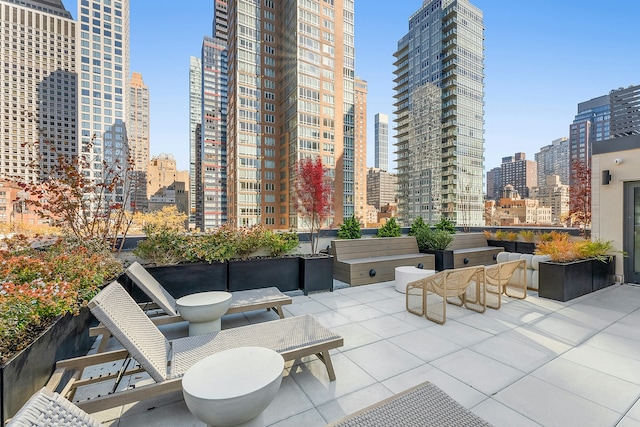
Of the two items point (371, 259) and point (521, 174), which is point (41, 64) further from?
point (521, 174)

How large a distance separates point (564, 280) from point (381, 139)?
157 meters

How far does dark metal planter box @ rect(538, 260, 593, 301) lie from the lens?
15.3ft

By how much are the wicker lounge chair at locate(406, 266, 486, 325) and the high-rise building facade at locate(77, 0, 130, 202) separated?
7102 centimetres

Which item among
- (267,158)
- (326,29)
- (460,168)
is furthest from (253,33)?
(460,168)

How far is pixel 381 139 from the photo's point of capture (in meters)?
153

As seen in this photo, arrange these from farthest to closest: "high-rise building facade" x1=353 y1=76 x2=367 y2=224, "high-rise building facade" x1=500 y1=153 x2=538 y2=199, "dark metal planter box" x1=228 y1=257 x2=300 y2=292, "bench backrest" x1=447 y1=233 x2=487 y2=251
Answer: "high-rise building facade" x1=500 y1=153 x2=538 y2=199, "high-rise building facade" x1=353 y1=76 x2=367 y2=224, "bench backrest" x1=447 y1=233 x2=487 y2=251, "dark metal planter box" x1=228 y1=257 x2=300 y2=292

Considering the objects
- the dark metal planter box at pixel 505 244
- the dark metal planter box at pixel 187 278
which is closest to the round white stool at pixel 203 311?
the dark metal planter box at pixel 187 278

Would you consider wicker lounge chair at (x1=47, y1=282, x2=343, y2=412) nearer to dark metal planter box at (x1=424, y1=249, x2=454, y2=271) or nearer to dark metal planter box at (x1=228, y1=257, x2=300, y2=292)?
dark metal planter box at (x1=228, y1=257, x2=300, y2=292)

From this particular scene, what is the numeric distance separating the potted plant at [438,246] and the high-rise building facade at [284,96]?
110 feet

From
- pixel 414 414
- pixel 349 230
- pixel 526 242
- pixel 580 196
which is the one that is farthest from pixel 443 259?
pixel 414 414

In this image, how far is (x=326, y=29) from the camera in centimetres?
4269

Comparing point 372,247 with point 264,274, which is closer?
point 264,274

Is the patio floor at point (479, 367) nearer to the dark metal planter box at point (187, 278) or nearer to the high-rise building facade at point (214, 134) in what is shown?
the dark metal planter box at point (187, 278)

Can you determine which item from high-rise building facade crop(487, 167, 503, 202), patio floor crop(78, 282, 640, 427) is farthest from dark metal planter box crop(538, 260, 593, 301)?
high-rise building facade crop(487, 167, 503, 202)
